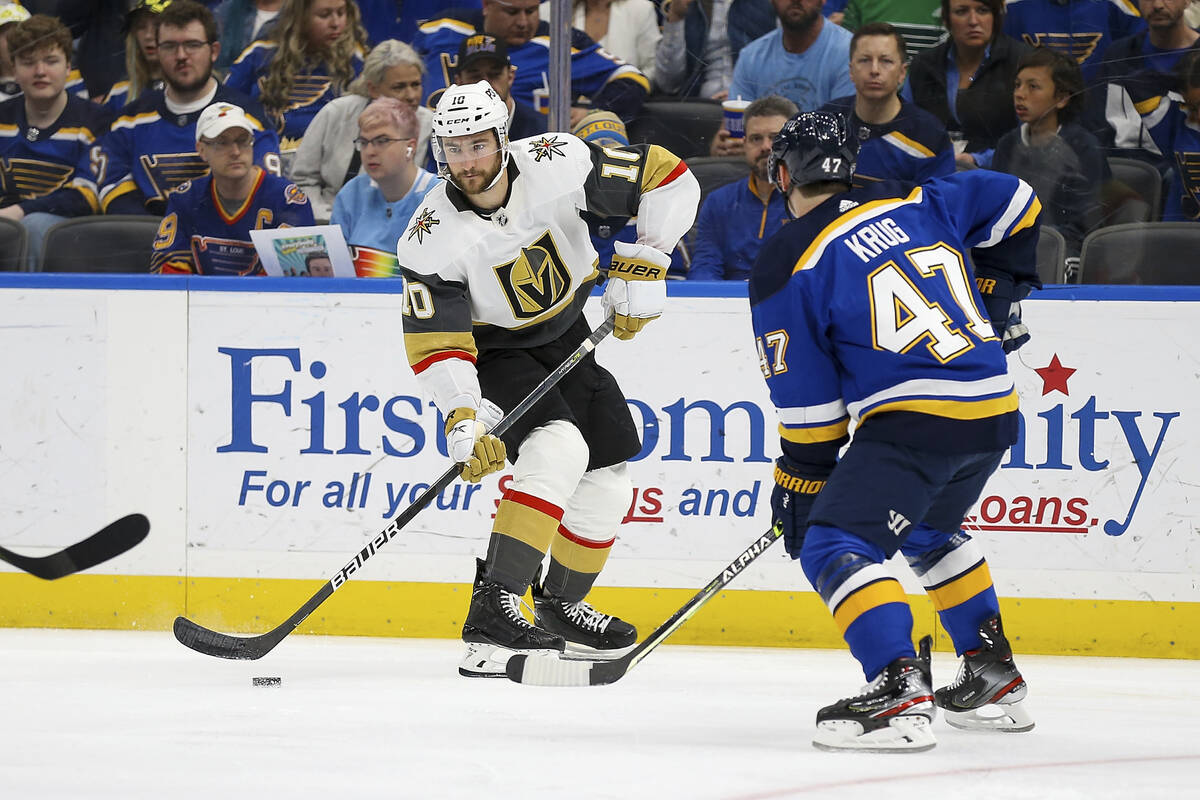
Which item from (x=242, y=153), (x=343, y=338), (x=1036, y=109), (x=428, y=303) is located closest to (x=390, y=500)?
(x=343, y=338)

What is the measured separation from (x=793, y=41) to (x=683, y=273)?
2.79 feet

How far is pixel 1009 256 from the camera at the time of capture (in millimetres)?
2721

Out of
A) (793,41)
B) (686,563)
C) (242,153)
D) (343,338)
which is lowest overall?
(686,563)

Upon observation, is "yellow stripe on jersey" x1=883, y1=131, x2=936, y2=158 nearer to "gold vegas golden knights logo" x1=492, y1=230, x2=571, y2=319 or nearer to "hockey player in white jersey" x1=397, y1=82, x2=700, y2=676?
"hockey player in white jersey" x1=397, y1=82, x2=700, y2=676

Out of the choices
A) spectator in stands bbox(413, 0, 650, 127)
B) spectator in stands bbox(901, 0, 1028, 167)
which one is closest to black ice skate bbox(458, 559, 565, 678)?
spectator in stands bbox(413, 0, 650, 127)

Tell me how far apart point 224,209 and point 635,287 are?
5.39 ft

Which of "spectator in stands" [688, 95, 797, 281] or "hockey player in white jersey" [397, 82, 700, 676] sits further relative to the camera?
"spectator in stands" [688, 95, 797, 281]

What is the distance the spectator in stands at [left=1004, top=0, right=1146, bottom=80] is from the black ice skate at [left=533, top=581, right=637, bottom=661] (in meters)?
2.22

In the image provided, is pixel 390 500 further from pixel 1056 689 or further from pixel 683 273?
pixel 1056 689

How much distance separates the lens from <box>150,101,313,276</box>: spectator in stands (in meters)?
4.27

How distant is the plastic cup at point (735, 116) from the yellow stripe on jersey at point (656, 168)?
0.95 m

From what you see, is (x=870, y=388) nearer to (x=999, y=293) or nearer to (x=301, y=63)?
(x=999, y=293)

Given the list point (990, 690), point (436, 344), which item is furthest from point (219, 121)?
point (990, 690)

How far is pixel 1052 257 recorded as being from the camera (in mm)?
3992
